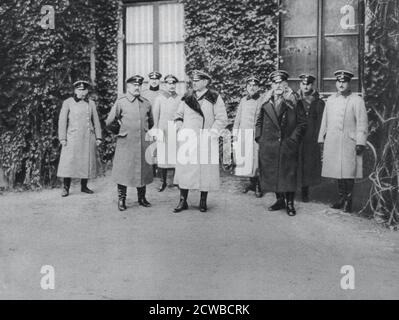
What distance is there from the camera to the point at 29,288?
4.86 meters

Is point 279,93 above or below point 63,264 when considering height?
above

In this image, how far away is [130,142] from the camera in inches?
309

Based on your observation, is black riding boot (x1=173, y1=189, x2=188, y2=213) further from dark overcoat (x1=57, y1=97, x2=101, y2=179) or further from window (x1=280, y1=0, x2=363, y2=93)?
window (x1=280, y1=0, x2=363, y2=93)

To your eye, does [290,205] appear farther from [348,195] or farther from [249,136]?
[249,136]

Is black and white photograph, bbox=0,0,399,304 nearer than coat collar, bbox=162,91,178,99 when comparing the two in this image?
Yes

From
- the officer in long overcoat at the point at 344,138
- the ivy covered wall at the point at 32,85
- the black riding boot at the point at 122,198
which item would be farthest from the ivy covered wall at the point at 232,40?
the black riding boot at the point at 122,198

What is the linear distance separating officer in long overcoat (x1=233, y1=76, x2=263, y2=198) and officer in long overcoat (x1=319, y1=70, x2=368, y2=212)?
1.24m

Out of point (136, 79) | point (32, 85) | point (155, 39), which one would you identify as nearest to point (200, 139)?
point (136, 79)

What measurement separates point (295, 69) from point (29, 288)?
677 cm

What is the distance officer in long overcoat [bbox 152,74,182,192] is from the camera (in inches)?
365

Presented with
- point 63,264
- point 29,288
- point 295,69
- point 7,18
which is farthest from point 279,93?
point 7,18

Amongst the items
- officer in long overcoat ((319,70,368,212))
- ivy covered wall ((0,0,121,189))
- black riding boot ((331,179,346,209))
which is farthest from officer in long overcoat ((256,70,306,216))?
ivy covered wall ((0,0,121,189))

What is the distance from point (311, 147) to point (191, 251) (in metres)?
3.27
